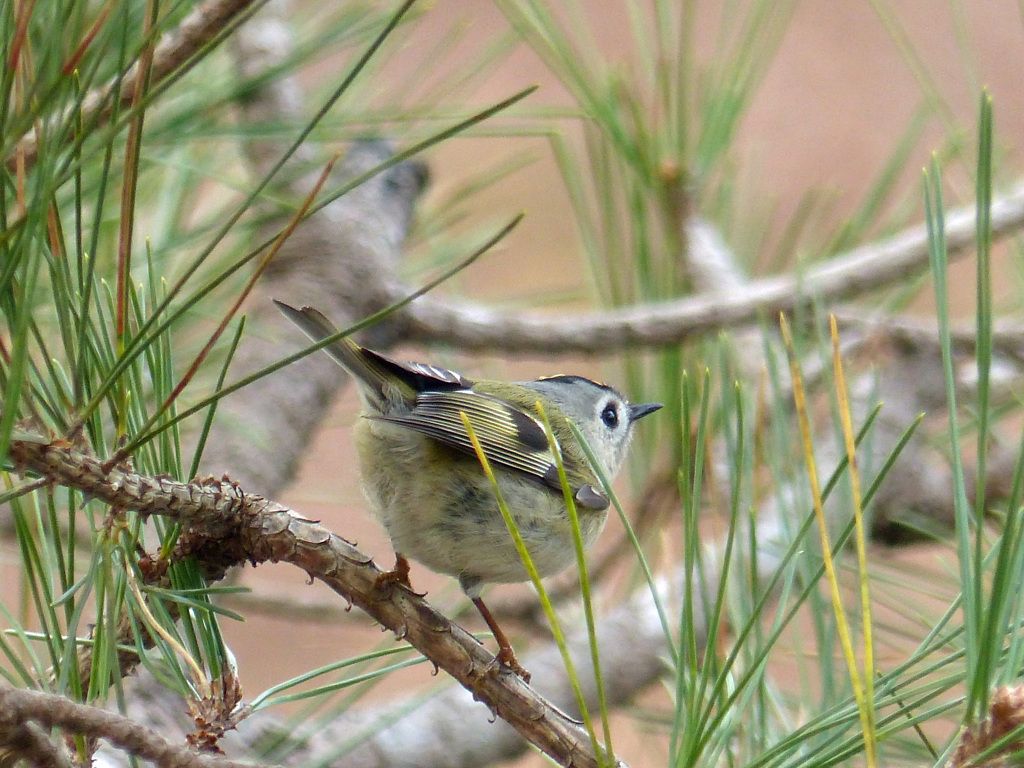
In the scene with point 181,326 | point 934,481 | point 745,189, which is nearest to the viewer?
point 181,326

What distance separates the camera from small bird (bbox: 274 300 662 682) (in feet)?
3.19

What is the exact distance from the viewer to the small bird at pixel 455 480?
3.19 ft

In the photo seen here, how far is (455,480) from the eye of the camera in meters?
0.99

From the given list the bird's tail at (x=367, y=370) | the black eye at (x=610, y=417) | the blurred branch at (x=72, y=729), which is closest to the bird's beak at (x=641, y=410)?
the black eye at (x=610, y=417)

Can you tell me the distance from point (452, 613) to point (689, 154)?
84 centimetres

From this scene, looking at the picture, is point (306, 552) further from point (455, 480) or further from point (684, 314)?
point (684, 314)

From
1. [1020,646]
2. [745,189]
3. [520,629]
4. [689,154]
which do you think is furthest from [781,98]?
[1020,646]

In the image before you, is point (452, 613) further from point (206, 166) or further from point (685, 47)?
point (685, 47)

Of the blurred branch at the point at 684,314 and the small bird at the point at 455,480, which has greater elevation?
the blurred branch at the point at 684,314

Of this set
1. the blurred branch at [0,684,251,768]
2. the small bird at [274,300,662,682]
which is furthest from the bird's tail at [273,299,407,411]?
the blurred branch at [0,684,251,768]

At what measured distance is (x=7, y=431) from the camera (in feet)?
1.36

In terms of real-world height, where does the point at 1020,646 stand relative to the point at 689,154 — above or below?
below

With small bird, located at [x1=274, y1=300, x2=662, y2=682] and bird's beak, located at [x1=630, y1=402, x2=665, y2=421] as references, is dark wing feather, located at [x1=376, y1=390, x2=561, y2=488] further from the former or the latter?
bird's beak, located at [x1=630, y1=402, x2=665, y2=421]

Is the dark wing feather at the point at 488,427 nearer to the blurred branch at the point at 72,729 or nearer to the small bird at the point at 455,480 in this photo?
the small bird at the point at 455,480
